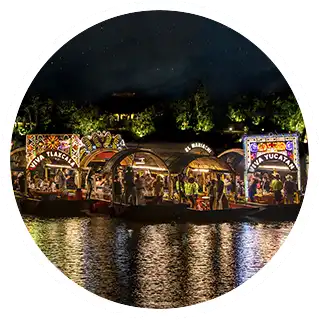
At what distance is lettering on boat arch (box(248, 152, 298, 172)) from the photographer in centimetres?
332

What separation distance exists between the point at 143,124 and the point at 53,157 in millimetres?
511

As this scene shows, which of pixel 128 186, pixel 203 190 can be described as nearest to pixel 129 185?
pixel 128 186

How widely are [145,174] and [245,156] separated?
55 cm

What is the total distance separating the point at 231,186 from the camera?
131 inches

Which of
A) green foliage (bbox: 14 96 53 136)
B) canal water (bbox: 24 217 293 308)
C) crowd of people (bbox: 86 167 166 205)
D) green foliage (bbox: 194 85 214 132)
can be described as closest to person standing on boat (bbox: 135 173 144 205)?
crowd of people (bbox: 86 167 166 205)

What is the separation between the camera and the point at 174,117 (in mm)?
3326

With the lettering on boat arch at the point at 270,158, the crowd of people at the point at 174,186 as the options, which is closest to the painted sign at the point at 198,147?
the crowd of people at the point at 174,186

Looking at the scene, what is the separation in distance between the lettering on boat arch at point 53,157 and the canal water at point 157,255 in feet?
0.96

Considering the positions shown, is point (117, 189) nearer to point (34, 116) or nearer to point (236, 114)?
point (34, 116)

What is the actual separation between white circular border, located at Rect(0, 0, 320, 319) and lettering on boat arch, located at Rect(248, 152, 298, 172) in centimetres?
25

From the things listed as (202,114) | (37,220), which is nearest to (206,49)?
(202,114)

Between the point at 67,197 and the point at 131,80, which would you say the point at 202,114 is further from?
the point at 67,197

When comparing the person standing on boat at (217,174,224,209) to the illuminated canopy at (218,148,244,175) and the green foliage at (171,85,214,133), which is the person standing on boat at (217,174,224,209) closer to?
the illuminated canopy at (218,148,244,175)

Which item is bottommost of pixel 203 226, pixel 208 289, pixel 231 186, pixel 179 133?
pixel 208 289
